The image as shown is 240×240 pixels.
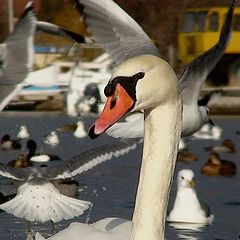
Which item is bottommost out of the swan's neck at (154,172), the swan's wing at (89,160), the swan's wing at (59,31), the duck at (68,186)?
the duck at (68,186)

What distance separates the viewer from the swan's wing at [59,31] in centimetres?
1300

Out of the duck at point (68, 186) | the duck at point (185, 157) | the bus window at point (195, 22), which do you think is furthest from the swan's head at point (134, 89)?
the bus window at point (195, 22)

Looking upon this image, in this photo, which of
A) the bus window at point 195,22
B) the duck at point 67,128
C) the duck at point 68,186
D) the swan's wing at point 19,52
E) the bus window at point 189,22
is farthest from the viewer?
the bus window at point 189,22

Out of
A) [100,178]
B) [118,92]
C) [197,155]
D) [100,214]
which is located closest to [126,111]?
[118,92]

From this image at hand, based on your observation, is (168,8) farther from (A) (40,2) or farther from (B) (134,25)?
(B) (134,25)

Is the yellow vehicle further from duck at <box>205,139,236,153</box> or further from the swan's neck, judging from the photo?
the swan's neck

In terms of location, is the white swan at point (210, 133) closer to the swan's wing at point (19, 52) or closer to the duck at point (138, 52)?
the duck at point (138, 52)

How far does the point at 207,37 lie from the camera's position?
128ft

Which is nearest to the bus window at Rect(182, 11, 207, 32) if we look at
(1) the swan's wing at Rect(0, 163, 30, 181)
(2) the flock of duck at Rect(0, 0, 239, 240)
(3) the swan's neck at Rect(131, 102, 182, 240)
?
(2) the flock of duck at Rect(0, 0, 239, 240)

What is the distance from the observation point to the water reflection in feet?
39.4

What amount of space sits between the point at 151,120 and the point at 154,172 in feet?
0.70

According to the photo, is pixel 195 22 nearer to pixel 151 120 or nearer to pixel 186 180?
pixel 186 180

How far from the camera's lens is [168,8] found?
50.8 metres

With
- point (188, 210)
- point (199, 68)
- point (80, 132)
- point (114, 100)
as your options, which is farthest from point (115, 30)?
point (80, 132)
